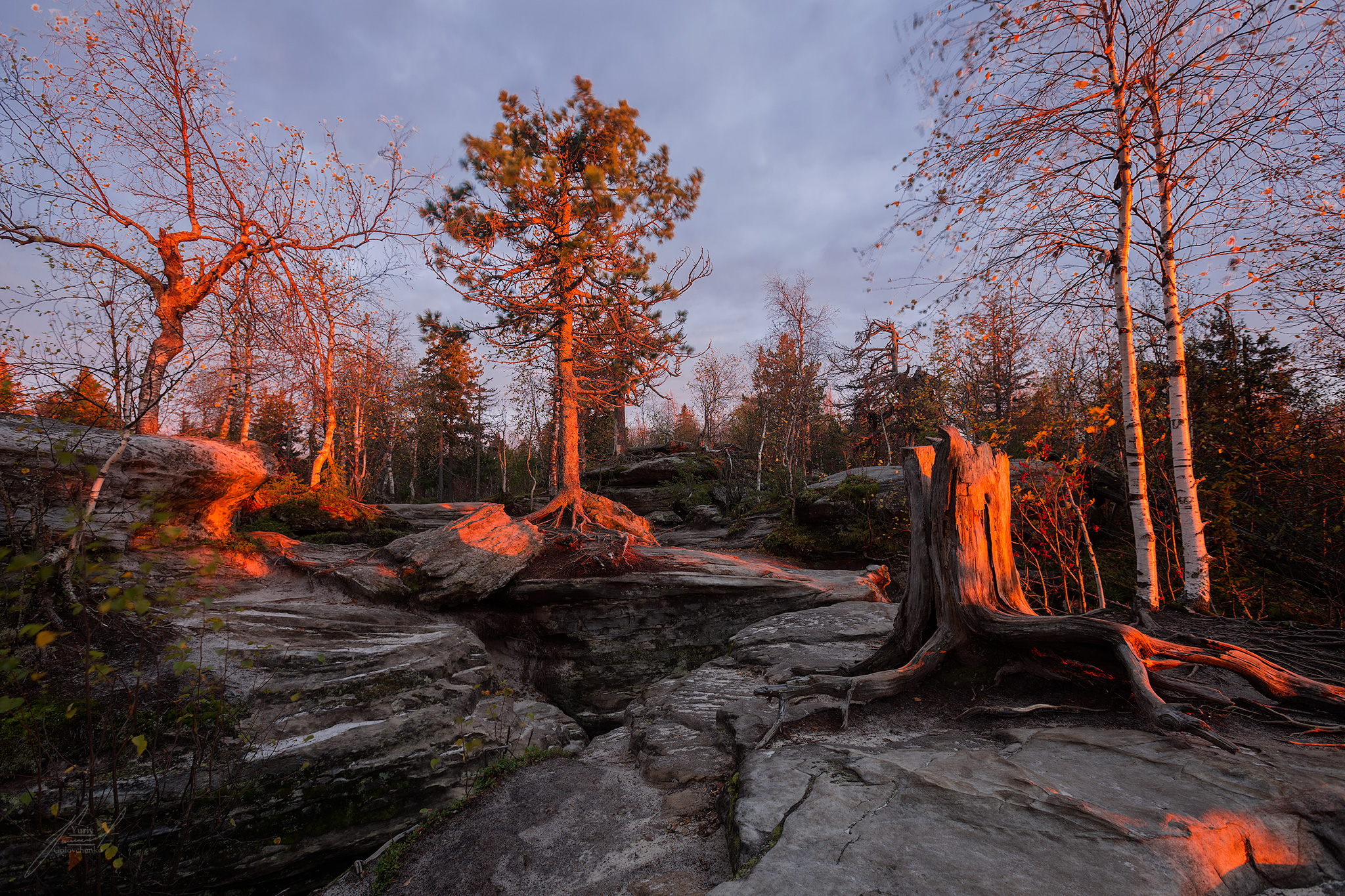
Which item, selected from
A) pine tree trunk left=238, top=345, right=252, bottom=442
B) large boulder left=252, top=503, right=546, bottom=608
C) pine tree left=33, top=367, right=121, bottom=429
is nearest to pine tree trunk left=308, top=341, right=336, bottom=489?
pine tree trunk left=238, top=345, right=252, bottom=442

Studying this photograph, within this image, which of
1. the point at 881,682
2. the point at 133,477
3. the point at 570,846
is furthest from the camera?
the point at 133,477

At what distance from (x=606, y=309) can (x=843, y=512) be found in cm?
801

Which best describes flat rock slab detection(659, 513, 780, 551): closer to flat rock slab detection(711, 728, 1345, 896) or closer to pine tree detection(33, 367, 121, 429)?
pine tree detection(33, 367, 121, 429)

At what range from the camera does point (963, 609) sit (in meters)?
4.13

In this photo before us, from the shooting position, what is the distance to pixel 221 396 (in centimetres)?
1300

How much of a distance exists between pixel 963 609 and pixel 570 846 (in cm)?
351

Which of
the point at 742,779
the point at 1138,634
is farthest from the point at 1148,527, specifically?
the point at 742,779

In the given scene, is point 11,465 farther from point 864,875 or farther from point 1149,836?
point 1149,836

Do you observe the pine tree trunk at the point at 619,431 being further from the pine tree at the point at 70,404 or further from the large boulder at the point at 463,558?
the pine tree at the point at 70,404

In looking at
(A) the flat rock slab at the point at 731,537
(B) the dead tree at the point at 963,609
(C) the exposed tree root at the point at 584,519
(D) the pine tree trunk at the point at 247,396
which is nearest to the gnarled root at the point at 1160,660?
(B) the dead tree at the point at 963,609

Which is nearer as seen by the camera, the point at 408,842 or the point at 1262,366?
the point at 408,842

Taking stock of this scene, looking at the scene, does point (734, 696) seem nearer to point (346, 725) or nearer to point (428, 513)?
point (346, 725)

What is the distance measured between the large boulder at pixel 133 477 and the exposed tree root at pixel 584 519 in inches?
190

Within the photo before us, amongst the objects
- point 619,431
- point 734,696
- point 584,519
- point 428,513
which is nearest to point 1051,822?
point 734,696
